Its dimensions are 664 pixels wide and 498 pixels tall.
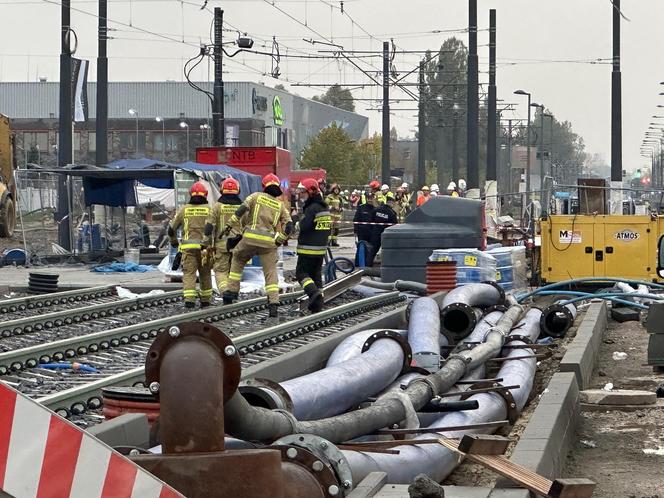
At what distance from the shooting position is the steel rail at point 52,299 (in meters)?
19.4

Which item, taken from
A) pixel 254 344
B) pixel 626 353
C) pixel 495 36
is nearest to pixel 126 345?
pixel 254 344

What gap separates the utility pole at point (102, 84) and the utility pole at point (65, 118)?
150 cm

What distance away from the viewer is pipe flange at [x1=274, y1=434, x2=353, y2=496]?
610cm

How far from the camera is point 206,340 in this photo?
555 centimetres

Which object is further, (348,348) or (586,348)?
(586,348)

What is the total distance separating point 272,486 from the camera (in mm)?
5527

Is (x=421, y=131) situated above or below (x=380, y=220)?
above

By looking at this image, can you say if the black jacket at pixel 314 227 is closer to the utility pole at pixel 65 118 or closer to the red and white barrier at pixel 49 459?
the red and white barrier at pixel 49 459

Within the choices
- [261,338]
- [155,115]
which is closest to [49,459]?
[261,338]

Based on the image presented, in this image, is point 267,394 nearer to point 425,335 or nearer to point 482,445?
point 482,445

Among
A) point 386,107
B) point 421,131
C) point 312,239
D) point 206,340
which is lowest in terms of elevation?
point 312,239

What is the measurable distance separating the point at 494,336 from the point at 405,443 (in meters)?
6.14

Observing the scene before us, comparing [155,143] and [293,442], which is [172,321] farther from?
[155,143]

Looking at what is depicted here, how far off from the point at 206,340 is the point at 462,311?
10.6 meters
